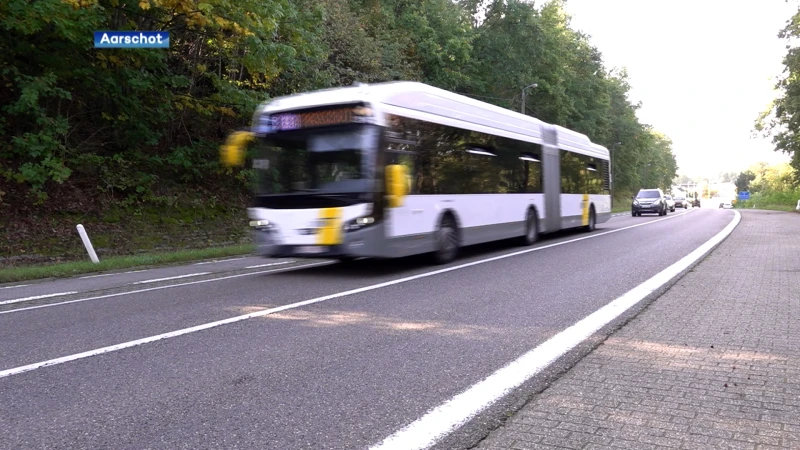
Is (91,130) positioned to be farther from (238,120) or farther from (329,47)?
(329,47)

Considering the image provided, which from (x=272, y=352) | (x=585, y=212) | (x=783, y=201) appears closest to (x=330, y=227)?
(x=272, y=352)

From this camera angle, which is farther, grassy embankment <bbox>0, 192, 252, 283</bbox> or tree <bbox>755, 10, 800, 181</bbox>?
Answer: tree <bbox>755, 10, 800, 181</bbox>

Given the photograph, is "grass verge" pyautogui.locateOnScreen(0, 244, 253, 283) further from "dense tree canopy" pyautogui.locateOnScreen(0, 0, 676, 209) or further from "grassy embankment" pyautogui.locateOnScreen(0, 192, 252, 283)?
"dense tree canopy" pyautogui.locateOnScreen(0, 0, 676, 209)

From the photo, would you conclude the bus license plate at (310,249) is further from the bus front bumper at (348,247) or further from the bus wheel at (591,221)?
the bus wheel at (591,221)

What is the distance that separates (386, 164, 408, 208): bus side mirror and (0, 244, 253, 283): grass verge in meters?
6.35

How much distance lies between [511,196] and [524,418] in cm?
1122

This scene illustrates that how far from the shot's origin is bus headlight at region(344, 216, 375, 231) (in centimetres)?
975

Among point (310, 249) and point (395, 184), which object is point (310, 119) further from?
point (310, 249)

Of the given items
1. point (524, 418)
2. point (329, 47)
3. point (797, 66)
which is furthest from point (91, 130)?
point (797, 66)

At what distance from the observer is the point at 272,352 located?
5.22 metres

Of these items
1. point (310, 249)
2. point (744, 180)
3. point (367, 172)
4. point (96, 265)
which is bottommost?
point (96, 265)

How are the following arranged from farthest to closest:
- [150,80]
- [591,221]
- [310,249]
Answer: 1. [591,221]
2. [150,80]
3. [310,249]

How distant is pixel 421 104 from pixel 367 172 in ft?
7.04

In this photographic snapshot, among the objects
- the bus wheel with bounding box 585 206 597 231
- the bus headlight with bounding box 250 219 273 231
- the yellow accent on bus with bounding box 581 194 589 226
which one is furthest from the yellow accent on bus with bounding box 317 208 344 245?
the bus wheel with bounding box 585 206 597 231
